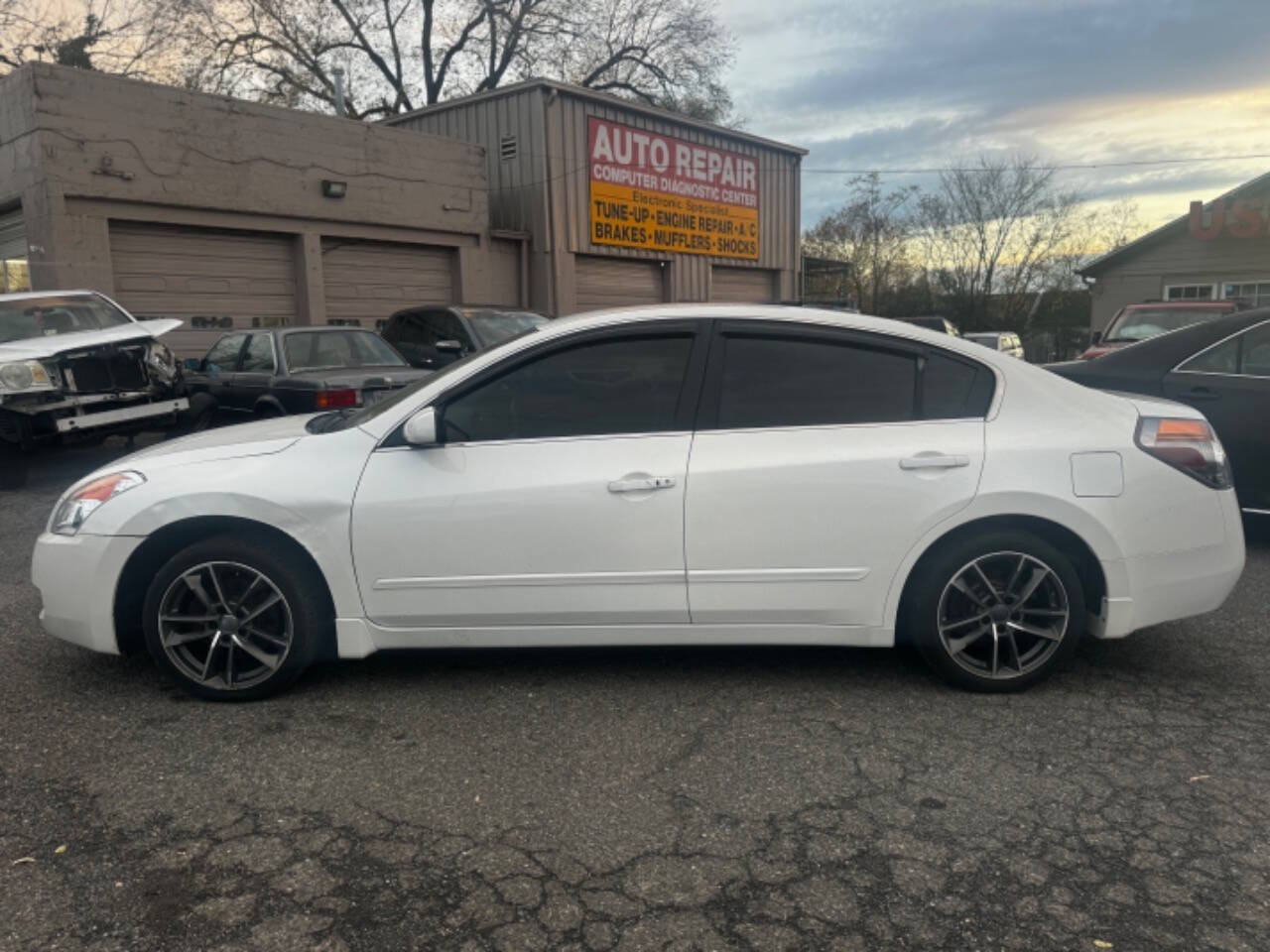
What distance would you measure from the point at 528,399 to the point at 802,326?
1.14 m

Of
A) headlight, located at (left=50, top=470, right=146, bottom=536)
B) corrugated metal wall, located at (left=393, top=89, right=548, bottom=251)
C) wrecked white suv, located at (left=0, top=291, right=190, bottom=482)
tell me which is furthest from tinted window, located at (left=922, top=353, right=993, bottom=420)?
corrugated metal wall, located at (left=393, top=89, right=548, bottom=251)

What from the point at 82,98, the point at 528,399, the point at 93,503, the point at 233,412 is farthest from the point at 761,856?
the point at 82,98

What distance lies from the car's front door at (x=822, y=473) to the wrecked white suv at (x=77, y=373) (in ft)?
22.9

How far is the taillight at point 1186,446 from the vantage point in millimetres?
3564

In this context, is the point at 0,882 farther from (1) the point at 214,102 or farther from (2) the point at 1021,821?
(1) the point at 214,102

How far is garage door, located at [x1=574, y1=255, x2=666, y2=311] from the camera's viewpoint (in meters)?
18.8

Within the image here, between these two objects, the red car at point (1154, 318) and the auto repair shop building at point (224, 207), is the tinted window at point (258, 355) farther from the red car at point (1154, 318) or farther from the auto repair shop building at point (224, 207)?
the red car at point (1154, 318)

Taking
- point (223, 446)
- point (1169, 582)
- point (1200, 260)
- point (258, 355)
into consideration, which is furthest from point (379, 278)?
point (1200, 260)

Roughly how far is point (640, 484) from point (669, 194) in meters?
17.6

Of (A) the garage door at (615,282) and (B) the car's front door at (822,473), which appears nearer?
(B) the car's front door at (822,473)

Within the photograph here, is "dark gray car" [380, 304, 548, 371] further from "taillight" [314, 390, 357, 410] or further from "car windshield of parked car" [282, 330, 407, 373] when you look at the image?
"taillight" [314, 390, 357, 410]

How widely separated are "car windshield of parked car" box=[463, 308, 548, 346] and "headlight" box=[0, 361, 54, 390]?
4.84 meters

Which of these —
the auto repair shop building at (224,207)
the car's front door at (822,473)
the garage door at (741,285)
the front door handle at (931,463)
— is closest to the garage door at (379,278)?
the auto repair shop building at (224,207)

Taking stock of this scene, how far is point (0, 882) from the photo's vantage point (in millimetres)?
2463
